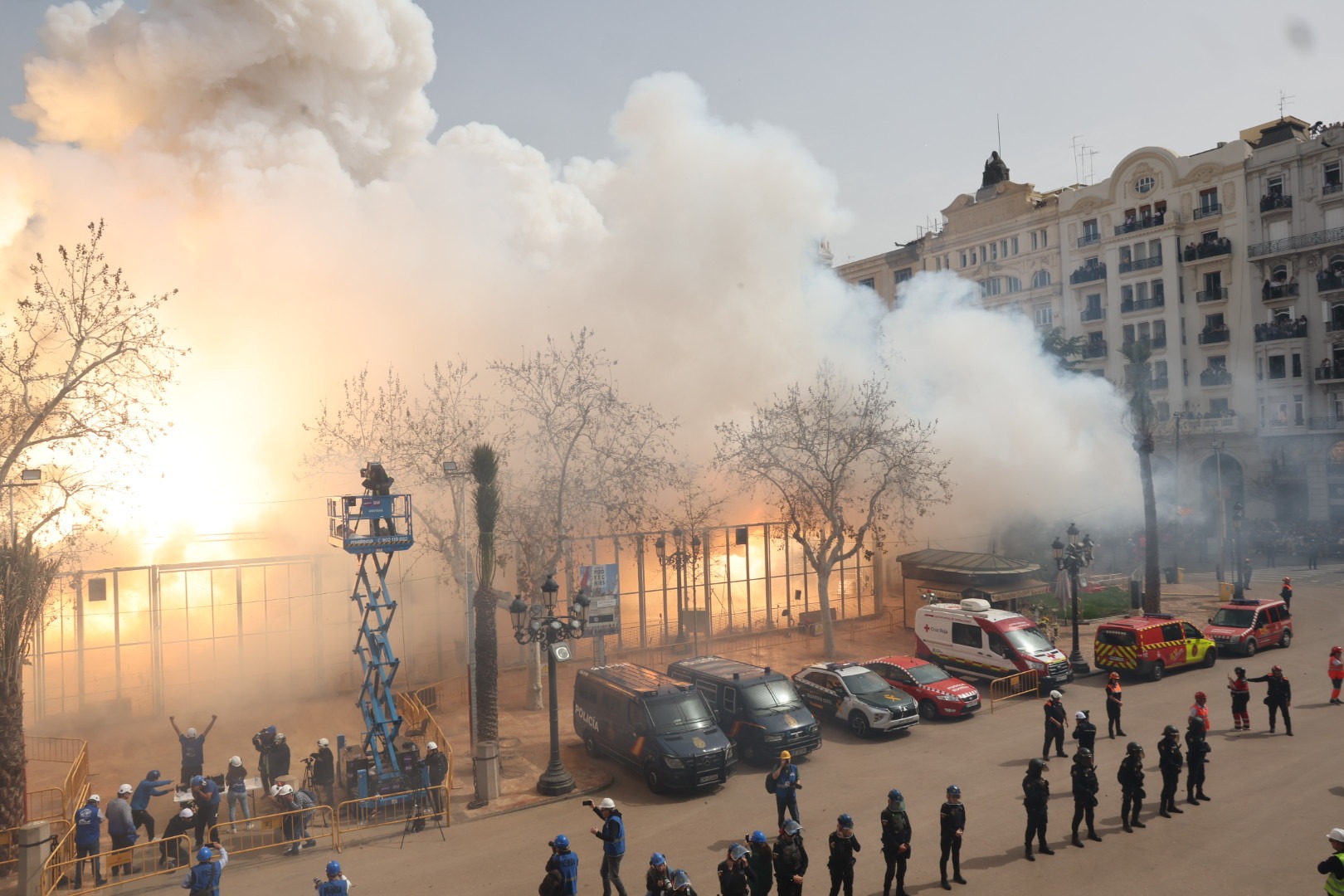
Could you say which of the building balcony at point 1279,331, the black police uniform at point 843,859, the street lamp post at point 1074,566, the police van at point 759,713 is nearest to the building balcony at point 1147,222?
the building balcony at point 1279,331

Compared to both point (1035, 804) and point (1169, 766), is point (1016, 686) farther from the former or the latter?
point (1035, 804)

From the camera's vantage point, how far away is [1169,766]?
12.8 metres

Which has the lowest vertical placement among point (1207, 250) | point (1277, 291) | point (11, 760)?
point (11, 760)

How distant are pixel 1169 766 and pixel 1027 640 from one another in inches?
338

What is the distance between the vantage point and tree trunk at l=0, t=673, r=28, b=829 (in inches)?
519

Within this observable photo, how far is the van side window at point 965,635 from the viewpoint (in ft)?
71.5

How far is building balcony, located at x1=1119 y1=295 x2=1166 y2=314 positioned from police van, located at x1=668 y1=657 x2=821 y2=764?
147 ft

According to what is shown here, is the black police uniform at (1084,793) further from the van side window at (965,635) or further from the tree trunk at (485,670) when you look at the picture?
the tree trunk at (485,670)

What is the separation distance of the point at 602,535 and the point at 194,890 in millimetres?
17141

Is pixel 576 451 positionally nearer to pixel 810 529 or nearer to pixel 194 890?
pixel 810 529

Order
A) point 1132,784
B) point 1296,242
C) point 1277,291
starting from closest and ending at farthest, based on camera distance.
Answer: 1. point 1132,784
2. point 1296,242
3. point 1277,291

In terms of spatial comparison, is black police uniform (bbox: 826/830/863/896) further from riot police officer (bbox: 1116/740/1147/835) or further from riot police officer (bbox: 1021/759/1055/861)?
riot police officer (bbox: 1116/740/1147/835)

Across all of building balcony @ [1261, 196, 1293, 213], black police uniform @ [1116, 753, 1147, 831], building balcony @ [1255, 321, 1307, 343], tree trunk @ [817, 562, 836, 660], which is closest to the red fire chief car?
tree trunk @ [817, 562, 836, 660]

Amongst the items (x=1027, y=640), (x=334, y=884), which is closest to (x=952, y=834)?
(x=334, y=884)
